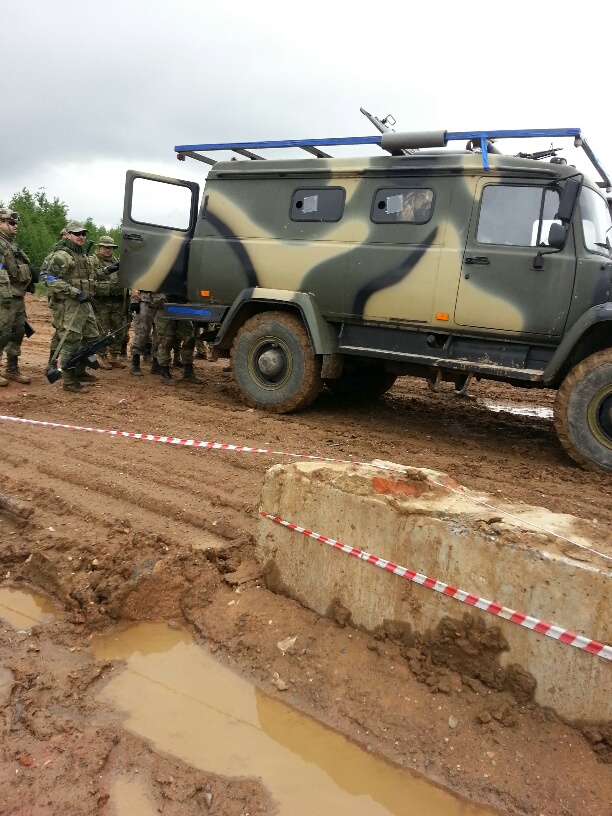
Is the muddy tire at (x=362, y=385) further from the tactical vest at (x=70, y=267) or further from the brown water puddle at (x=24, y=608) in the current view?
the brown water puddle at (x=24, y=608)

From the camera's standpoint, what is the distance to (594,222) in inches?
223

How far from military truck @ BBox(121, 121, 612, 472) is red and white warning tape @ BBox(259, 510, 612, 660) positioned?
2926 millimetres

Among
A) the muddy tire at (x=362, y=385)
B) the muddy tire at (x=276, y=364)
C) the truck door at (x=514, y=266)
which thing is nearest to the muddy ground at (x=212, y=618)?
the muddy tire at (x=276, y=364)

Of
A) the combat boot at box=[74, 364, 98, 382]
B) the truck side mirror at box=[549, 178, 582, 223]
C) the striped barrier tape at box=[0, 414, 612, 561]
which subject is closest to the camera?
the striped barrier tape at box=[0, 414, 612, 561]

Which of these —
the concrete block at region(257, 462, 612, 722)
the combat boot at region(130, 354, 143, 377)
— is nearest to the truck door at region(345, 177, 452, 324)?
the concrete block at region(257, 462, 612, 722)

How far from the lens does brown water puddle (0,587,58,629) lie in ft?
11.2

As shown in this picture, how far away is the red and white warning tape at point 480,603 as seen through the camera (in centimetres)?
258

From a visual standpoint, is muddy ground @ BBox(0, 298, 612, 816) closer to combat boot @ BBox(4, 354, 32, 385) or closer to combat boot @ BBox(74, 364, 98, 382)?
combat boot @ BBox(74, 364, 98, 382)

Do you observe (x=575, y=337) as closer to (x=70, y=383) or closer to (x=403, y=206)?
(x=403, y=206)

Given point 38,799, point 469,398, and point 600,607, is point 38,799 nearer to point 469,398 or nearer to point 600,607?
point 600,607

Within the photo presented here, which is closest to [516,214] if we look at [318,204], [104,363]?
[318,204]

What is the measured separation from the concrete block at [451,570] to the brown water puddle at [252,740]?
21.8 inches

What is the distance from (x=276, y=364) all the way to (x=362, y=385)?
1.50 m

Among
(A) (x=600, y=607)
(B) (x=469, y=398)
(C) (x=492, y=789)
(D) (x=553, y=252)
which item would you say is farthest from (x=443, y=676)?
(B) (x=469, y=398)
